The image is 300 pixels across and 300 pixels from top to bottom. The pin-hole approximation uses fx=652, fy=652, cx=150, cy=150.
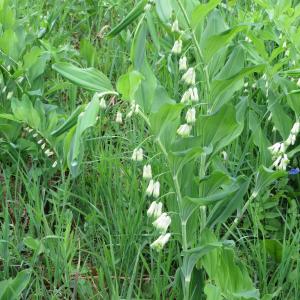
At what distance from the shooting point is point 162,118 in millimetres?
1744

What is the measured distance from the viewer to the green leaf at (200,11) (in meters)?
1.77

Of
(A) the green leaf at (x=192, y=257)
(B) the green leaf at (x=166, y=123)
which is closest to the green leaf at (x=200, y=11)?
(B) the green leaf at (x=166, y=123)

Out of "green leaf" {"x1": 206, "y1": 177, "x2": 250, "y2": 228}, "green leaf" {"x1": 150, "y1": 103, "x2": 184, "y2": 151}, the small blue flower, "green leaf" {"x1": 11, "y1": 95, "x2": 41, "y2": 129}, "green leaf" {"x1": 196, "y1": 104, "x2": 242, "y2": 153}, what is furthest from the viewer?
"green leaf" {"x1": 11, "y1": 95, "x2": 41, "y2": 129}

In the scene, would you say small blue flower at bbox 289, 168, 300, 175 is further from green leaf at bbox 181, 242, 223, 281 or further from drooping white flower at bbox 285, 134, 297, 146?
green leaf at bbox 181, 242, 223, 281

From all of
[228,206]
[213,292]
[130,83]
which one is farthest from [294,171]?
[130,83]

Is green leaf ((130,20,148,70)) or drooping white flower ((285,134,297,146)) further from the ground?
green leaf ((130,20,148,70))

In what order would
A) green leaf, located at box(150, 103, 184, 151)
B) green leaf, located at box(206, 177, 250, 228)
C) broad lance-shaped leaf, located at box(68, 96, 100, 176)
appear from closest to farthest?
broad lance-shaped leaf, located at box(68, 96, 100, 176), green leaf, located at box(150, 103, 184, 151), green leaf, located at box(206, 177, 250, 228)

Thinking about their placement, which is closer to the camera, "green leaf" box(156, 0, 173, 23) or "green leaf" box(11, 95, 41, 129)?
"green leaf" box(156, 0, 173, 23)

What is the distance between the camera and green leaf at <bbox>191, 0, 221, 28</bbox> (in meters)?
1.77

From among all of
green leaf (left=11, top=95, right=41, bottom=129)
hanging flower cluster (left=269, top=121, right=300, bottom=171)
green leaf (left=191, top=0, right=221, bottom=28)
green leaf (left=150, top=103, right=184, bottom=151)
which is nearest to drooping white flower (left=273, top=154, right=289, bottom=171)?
hanging flower cluster (left=269, top=121, right=300, bottom=171)

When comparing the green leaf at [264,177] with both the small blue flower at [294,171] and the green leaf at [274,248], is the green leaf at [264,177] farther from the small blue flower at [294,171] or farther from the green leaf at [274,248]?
the small blue flower at [294,171]

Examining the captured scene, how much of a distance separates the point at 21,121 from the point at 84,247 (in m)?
0.57

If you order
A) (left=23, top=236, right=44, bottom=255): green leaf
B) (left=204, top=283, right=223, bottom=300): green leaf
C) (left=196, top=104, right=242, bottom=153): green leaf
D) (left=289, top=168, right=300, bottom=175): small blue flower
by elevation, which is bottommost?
(left=204, top=283, right=223, bottom=300): green leaf

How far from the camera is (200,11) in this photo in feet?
5.97
